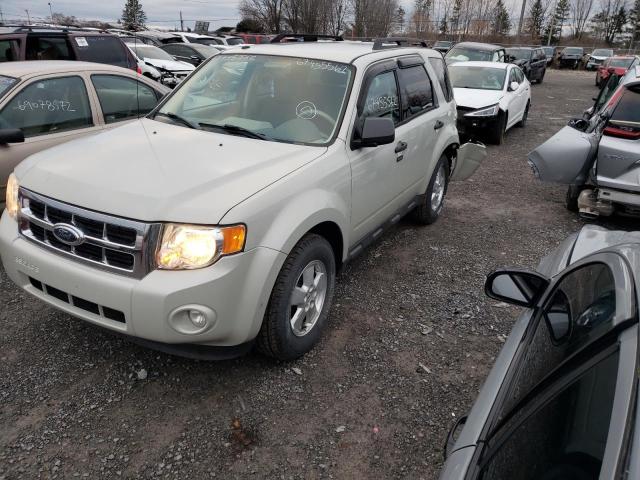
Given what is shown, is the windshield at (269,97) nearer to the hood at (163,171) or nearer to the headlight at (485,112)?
the hood at (163,171)

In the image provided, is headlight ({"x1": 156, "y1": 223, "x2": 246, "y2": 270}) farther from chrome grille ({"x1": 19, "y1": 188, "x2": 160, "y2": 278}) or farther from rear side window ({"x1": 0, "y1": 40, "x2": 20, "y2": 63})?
rear side window ({"x1": 0, "y1": 40, "x2": 20, "y2": 63})

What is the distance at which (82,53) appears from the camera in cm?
765

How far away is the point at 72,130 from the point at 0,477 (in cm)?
344

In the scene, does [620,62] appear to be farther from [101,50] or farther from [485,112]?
[101,50]

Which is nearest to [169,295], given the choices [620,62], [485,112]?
[485,112]

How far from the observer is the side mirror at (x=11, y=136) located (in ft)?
13.8

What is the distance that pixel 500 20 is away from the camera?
65062 millimetres

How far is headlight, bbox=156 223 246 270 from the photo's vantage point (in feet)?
7.95

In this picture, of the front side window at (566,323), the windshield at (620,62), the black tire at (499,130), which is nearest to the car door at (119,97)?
the front side window at (566,323)

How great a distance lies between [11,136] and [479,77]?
9.23 m

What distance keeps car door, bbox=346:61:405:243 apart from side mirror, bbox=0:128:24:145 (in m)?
2.91

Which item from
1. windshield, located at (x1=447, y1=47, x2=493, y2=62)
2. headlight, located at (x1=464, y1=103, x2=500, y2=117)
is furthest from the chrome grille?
windshield, located at (x1=447, y1=47, x2=493, y2=62)

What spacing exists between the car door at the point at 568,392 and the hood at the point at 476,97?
830cm

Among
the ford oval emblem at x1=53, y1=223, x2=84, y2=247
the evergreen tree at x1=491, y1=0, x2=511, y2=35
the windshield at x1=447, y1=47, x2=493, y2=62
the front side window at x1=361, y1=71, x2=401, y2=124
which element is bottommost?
the ford oval emblem at x1=53, y1=223, x2=84, y2=247
